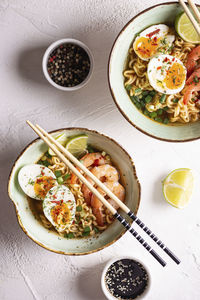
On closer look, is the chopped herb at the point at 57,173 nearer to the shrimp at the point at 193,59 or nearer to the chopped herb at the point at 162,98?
the chopped herb at the point at 162,98

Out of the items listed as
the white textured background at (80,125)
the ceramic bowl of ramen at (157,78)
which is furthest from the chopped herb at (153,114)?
the white textured background at (80,125)

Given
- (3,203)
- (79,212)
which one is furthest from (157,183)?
(3,203)

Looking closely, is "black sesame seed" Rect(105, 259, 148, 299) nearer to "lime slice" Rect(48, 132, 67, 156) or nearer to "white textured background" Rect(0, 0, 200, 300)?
"white textured background" Rect(0, 0, 200, 300)

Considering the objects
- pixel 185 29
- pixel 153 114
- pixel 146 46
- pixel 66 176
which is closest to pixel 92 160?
pixel 66 176

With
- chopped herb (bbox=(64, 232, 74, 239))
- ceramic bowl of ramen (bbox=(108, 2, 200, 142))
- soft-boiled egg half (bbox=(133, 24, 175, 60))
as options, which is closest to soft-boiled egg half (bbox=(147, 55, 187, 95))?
ceramic bowl of ramen (bbox=(108, 2, 200, 142))

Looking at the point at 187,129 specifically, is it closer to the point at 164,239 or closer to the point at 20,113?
the point at 164,239
